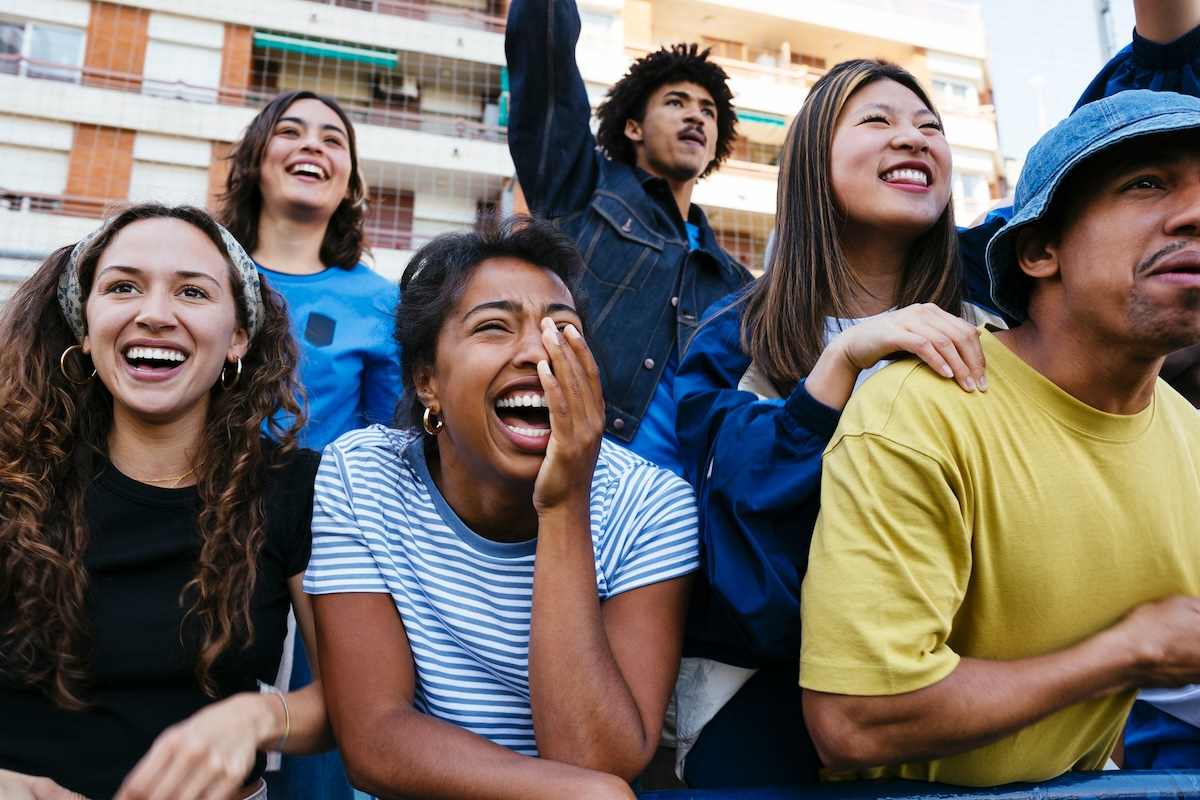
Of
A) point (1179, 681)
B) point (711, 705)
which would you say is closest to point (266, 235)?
point (711, 705)

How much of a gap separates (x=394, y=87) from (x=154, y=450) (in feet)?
58.5

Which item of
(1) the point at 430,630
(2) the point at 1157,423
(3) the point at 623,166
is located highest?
(3) the point at 623,166

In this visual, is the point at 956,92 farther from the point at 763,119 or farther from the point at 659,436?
the point at 659,436

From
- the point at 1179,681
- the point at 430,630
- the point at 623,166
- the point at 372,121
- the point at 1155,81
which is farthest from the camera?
the point at 372,121

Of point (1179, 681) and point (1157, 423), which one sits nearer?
point (1179, 681)

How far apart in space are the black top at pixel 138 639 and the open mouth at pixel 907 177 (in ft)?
5.04

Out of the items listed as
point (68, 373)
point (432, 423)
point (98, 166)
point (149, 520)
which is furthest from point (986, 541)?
point (98, 166)

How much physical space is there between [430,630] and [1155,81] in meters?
2.13

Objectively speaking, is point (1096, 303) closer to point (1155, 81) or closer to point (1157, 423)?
point (1157, 423)

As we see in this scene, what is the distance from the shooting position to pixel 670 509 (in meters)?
1.87

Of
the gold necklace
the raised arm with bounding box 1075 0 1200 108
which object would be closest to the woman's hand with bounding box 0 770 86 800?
the gold necklace

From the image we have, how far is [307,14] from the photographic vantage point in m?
17.9

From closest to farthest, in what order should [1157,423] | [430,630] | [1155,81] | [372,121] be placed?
1. [1157,423]
2. [430,630]
3. [1155,81]
4. [372,121]

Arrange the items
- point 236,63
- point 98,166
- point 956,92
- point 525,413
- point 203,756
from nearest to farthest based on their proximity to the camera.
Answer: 1. point 203,756
2. point 525,413
3. point 98,166
4. point 236,63
5. point 956,92
